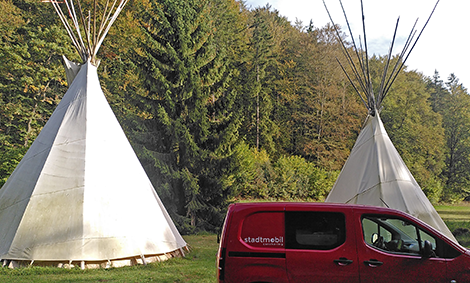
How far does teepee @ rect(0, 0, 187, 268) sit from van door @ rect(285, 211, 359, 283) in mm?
4437

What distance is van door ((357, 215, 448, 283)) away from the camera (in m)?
4.41

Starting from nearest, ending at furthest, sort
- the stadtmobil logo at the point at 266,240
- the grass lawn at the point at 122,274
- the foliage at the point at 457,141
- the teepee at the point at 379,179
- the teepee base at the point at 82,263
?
the stadtmobil logo at the point at 266,240 → the grass lawn at the point at 122,274 → the teepee base at the point at 82,263 → the teepee at the point at 379,179 → the foliage at the point at 457,141

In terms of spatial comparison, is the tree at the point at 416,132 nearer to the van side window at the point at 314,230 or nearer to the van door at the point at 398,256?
the van door at the point at 398,256

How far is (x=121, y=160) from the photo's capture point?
9.02 meters

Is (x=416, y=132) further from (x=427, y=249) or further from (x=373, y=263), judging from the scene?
(x=373, y=263)

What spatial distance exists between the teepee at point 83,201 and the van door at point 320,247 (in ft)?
14.6

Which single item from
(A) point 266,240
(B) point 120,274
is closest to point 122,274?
(B) point 120,274

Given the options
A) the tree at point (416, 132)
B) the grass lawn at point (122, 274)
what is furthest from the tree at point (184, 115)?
the tree at point (416, 132)

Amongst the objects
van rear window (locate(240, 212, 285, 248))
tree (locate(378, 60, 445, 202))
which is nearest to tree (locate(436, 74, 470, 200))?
tree (locate(378, 60, 445, 202))

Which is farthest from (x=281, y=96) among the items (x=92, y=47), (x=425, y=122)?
(x=92, y=47)

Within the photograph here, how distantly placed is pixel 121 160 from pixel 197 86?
395 inches

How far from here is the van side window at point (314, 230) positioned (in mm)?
4562

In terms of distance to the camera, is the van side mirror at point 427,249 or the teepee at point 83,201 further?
the teepee at point 83,201

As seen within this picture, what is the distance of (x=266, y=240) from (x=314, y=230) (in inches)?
22.4
